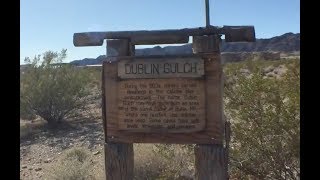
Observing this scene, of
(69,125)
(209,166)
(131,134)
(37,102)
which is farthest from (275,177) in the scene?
(37,102)

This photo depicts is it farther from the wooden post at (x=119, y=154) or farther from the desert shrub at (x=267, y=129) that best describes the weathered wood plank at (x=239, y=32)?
the desert shrub at (x=267, y=129)

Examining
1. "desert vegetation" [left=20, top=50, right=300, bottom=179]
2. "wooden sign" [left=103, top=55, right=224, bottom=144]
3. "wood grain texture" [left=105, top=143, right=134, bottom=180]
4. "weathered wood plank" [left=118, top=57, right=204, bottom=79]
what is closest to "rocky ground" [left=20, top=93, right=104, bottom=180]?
"desert vegetation" [left=20, top=50, right=300, bottom=179]

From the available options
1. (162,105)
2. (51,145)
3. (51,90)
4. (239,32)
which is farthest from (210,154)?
(51,90)

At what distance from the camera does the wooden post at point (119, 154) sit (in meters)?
4.72

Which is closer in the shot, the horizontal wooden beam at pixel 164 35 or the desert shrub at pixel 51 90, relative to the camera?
the horizontal wooden beam at pixel 164 35

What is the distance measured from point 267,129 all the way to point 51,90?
1034 centimetres

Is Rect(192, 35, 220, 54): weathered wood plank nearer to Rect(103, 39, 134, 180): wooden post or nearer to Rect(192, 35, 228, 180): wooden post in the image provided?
Rect(192, 35, 228, 180): wooden post

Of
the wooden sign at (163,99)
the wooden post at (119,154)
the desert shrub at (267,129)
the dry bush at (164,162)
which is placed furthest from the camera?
the dry bush at (164,162)

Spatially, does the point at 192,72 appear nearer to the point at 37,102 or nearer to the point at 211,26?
the point at 211,26

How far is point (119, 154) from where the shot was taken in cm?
482

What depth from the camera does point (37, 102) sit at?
1501 cm

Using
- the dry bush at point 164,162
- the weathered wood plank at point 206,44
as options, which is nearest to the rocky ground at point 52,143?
the dry bush at point 164,162

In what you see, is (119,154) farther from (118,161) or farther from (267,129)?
(267,129)

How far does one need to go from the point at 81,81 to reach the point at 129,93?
1216cm
